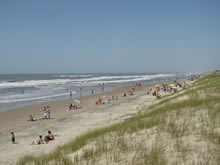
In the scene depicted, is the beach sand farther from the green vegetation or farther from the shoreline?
the green vegetation

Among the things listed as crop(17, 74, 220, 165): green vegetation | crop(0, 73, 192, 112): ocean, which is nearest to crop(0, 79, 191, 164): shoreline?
crop(0, 73, 192, 112): ocean

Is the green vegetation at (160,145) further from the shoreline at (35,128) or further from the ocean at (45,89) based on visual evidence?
the ocean at (45,89)

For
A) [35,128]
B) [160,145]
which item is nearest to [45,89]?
[35,128]

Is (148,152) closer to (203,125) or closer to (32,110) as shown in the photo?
(203,125)

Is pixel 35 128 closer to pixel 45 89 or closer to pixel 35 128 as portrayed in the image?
pixel 35 128

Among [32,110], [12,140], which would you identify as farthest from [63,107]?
[12,140]

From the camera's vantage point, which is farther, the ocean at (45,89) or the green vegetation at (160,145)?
the ocean at (45,89)

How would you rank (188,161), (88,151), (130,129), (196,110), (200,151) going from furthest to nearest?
1. (196,110)
2. (130,129)
3. (88,151)
4. (200,151)
5. (188,161)

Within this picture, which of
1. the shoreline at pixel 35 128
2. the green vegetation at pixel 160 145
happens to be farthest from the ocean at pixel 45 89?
the green vegetation at pixel 160 145

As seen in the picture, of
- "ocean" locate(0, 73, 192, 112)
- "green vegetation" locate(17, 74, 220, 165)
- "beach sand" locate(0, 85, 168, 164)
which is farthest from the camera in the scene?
"ocean" locate(0, 73, 192, 112)

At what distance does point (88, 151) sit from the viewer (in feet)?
18.0

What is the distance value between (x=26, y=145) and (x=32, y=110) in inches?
A: 448

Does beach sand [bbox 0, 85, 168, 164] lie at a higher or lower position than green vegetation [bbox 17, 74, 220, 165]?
lower

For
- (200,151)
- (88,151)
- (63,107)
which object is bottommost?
(63,107)
